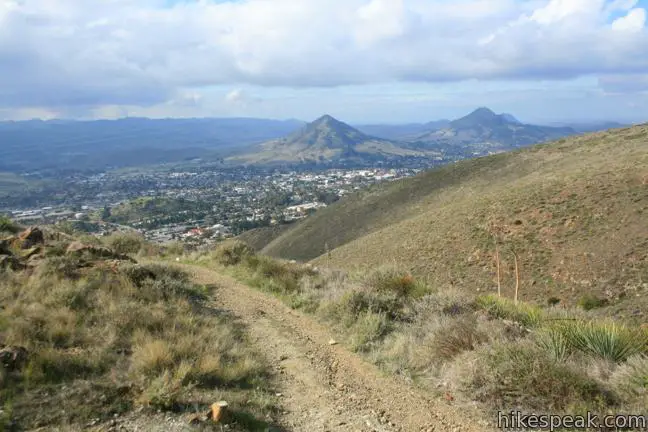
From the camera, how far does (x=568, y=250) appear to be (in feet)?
75.3

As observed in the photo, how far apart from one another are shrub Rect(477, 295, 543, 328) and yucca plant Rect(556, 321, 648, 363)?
923 mm

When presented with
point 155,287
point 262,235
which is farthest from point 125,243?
point 262,235

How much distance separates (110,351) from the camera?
6082 millimetres

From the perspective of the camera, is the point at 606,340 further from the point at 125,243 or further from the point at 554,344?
the point at 125,243

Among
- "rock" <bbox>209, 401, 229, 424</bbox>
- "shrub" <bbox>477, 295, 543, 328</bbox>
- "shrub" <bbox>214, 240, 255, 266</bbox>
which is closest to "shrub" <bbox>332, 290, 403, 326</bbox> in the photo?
"shrub" <bbox>477, 295, 543, 328</bbox>

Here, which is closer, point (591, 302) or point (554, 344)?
point (554, 344)

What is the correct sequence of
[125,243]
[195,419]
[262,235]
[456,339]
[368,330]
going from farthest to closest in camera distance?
[262,235] → [125,243] → [368,330] → [456,339] → [195,419]

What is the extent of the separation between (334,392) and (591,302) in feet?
52.9

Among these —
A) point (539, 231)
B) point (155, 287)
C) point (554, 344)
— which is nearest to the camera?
point (554, 344)

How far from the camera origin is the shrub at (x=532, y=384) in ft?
16.4

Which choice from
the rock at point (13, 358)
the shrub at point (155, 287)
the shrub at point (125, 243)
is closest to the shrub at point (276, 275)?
the shrub at point (155, 287)

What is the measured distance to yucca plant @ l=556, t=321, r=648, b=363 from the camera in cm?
603

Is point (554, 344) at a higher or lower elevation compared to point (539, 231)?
higher

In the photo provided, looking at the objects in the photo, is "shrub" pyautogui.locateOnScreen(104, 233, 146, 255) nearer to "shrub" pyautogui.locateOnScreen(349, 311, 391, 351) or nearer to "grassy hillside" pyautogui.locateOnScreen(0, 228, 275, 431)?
"grassy hillside" pyautogui.locateOnScreen(0, 228, 275, 431)
